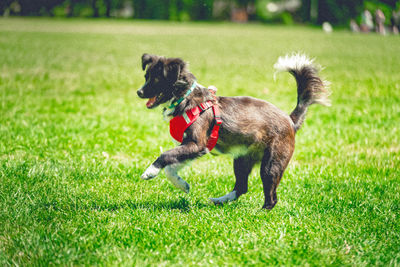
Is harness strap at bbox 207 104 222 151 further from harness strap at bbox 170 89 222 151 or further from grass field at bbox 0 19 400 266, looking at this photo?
grass field at bbox 0 19 400 266

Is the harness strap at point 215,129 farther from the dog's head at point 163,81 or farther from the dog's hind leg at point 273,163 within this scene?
the dog's hind leg at point 273,163

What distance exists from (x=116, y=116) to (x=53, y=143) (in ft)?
6.27

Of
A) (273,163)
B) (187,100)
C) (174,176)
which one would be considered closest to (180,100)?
(187,100)

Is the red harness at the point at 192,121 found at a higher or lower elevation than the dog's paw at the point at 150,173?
higher

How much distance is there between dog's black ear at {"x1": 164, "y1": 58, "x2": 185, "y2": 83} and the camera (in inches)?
146

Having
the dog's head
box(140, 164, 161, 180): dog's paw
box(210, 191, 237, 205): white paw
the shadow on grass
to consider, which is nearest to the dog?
the dog's head

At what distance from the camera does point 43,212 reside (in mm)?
3641

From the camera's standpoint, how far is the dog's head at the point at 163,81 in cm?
372

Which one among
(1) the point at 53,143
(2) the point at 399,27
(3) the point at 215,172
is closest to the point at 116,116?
(1) the point at 53,143

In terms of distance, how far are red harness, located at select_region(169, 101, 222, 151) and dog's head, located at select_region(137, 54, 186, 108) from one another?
0.22 metres

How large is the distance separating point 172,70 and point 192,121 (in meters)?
0.51

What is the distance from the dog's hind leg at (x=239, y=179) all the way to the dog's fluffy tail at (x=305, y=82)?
2.08 ft

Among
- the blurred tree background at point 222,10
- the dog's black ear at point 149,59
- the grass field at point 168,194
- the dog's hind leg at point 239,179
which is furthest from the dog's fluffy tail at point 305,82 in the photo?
the blurred tree background at point 222,10

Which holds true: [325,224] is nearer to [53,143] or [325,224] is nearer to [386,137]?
[386,137]
